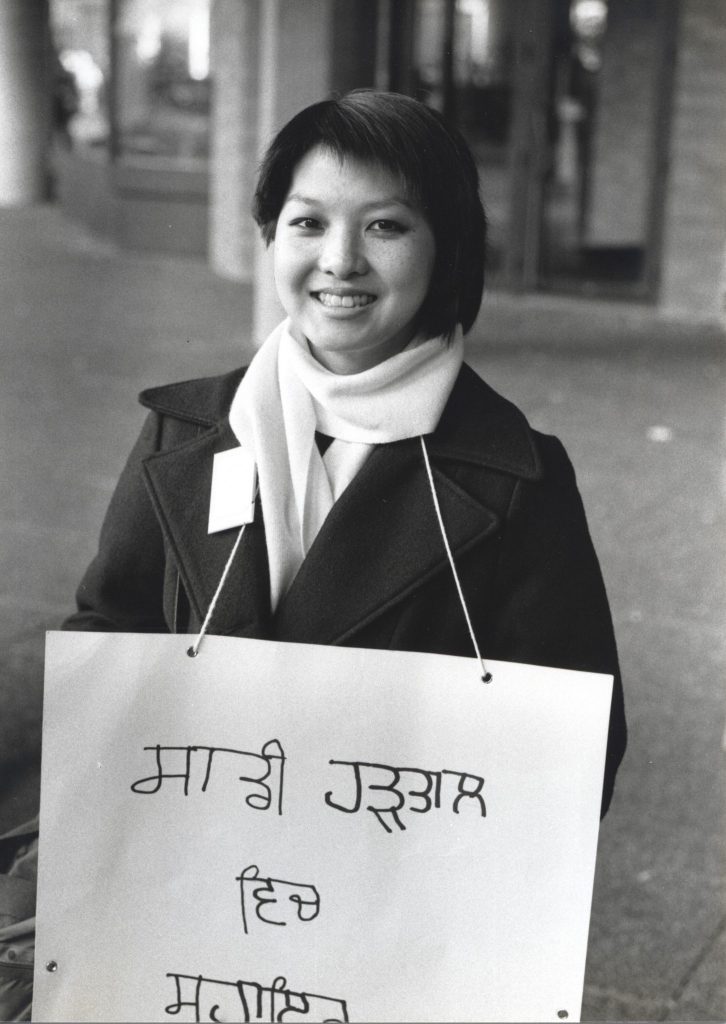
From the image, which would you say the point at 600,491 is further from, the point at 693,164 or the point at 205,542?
the point at 693,164

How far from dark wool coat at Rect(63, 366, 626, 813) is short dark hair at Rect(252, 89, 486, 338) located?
0.12 m

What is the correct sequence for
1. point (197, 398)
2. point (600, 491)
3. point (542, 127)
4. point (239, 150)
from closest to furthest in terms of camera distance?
point (197, 398) < point (239, 150) < point (600, 491) < point (542, 127)

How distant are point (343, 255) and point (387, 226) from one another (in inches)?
2.4

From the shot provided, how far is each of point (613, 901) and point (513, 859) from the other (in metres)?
1.87

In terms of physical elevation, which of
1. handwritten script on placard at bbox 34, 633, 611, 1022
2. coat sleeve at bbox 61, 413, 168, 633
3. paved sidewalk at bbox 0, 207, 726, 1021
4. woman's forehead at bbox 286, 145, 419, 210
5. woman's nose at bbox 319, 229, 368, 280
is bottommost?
paved sidewalk at bbox 0, 207, 726, 1021

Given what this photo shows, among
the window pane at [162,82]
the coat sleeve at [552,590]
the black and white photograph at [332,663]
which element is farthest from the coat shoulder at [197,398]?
the window pane at [162,82]

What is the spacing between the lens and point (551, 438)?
1844mm

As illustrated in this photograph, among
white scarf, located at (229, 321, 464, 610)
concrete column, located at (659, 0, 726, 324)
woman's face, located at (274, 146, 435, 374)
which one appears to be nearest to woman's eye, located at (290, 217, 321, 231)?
woman's face, located at (274, 146, 435, 374)

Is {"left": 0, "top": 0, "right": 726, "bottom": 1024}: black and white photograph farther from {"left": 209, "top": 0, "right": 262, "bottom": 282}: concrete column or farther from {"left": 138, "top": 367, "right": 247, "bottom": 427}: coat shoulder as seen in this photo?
{"left": 209, "top": 0, "right": 262, "bottom": 282}: concrete column

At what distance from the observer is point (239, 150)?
5.79 m

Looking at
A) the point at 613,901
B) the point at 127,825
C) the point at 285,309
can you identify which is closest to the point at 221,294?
the point at 613,901

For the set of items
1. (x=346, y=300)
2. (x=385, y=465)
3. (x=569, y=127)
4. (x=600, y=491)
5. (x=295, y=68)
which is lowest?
(x=600, y=491)

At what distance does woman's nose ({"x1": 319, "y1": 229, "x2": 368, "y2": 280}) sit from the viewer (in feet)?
5.46

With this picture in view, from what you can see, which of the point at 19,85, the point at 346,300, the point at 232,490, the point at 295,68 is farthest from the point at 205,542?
the point at 19,85
